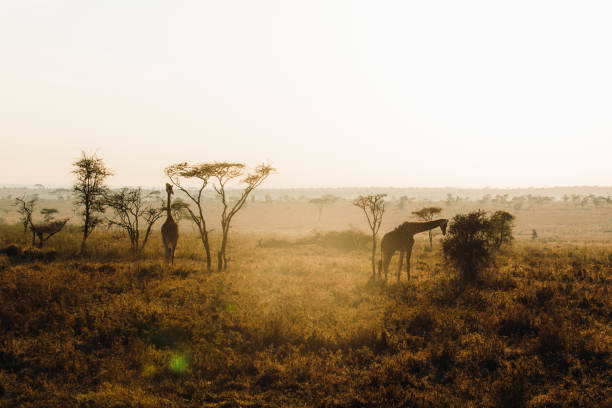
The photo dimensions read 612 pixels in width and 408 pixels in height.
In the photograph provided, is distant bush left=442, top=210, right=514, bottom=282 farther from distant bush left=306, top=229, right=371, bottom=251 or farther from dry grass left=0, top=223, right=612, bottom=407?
distant bush left=306, top=229, right=371, bottom=251

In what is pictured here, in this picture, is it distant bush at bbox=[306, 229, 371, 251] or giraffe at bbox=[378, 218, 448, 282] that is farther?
distant bush at bbox=[306, 229, 371, 251]

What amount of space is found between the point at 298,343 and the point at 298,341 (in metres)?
0.07

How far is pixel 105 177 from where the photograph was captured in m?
21.2

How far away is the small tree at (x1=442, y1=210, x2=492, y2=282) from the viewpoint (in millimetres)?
14938

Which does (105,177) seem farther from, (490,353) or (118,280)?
(490,353)

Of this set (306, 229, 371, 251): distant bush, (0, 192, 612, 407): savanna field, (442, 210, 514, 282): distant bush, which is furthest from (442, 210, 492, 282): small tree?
(306, 229, 371, 251): distant bush

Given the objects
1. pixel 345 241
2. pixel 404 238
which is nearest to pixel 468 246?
pixel 404 238

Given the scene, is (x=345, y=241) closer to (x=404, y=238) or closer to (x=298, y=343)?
(x=404, y=238)

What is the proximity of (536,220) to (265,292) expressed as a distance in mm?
80936

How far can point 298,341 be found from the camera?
27.6ft

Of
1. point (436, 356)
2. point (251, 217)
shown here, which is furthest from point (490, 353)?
point (251, 217)

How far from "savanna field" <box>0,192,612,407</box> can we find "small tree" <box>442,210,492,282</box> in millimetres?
902

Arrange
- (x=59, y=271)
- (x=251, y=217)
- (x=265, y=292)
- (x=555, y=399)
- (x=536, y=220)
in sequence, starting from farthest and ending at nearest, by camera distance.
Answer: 1. (x=251, y=217)
2. (x=536, y=220)
3. (x=59, y=271)
4. (x=265, y=292)
5. (x=555, y=399)

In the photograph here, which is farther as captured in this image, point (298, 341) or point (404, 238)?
point (404, 238)
